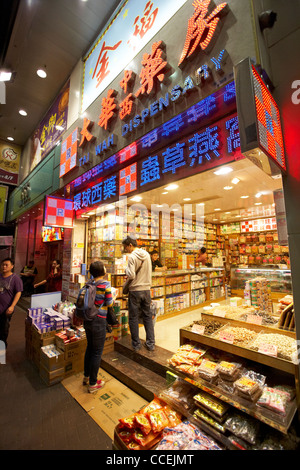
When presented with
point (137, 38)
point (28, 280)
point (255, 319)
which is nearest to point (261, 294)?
point (255, 319)

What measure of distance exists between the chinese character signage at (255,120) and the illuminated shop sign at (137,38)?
1435mm

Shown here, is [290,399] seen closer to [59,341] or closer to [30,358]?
[59,341]

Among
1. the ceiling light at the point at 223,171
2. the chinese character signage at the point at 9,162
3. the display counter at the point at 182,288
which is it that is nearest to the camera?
the ceiling light at the point at 223,171

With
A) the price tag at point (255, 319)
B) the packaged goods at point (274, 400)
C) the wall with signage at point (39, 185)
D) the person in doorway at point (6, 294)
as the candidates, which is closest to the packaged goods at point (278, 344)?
the price tag at point (255, 319)

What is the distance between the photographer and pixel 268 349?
5.66 feet

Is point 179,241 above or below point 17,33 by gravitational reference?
below

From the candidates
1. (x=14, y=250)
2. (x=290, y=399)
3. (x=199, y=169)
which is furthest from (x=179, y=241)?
(x=14, y=250)

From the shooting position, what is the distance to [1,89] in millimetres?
4562

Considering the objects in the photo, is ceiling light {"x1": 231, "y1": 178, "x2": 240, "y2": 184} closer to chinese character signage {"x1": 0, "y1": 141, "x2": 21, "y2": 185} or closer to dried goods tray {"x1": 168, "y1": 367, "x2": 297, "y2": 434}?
dried goods tray {"x1": 168, "y1": 367, "x2": 297, "y2": 434}

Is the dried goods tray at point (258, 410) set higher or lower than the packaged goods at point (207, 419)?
higher

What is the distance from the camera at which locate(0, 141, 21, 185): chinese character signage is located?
34.9ft

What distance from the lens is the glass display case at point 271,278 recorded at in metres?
2.86

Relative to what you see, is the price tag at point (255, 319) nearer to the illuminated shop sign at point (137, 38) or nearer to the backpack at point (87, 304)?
the backpack at point (87, 304)
